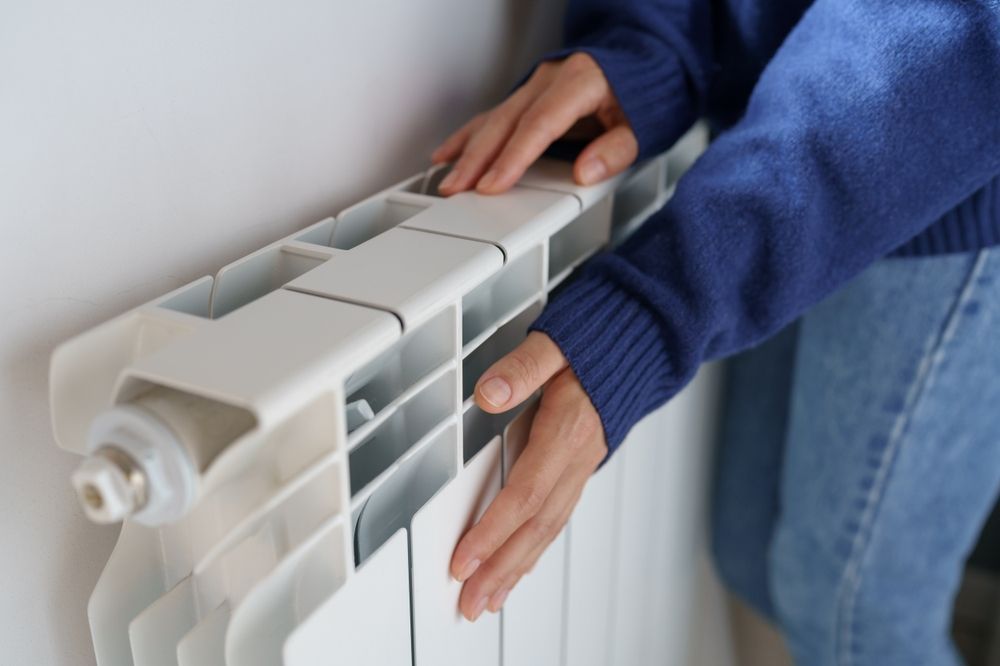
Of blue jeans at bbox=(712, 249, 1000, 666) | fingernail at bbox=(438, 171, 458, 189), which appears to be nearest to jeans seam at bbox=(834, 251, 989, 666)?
blue jeans at bbox=(712, 249, 1000, 666)

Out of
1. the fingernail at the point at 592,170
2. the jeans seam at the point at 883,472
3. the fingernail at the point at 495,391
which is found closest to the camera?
the fingernail at the point at 495,391

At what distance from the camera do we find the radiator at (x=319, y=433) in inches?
11.7

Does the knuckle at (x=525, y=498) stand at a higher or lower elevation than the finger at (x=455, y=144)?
lower

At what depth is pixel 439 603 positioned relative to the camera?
1.41ft

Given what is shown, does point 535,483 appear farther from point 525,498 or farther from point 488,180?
point 488,180

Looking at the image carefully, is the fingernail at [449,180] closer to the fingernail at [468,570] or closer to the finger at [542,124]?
the finger at [542,124]

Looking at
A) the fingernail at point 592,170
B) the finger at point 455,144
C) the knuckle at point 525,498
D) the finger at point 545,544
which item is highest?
the finger at point 455,144

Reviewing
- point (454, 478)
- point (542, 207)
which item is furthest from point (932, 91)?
point (454, 478)

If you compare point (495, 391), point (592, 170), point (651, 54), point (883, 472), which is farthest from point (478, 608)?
point (883, 472)

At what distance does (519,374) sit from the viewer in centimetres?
42

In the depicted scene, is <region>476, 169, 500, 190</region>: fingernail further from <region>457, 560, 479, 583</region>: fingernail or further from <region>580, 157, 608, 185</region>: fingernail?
<region>457, 560, 479, 583</region>: fingernail

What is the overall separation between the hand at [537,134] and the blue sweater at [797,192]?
2 centimetres

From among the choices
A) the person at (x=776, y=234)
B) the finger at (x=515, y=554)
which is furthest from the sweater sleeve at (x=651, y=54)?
the finger at (x=515, y=554)

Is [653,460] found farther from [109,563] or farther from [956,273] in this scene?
[109,563]
